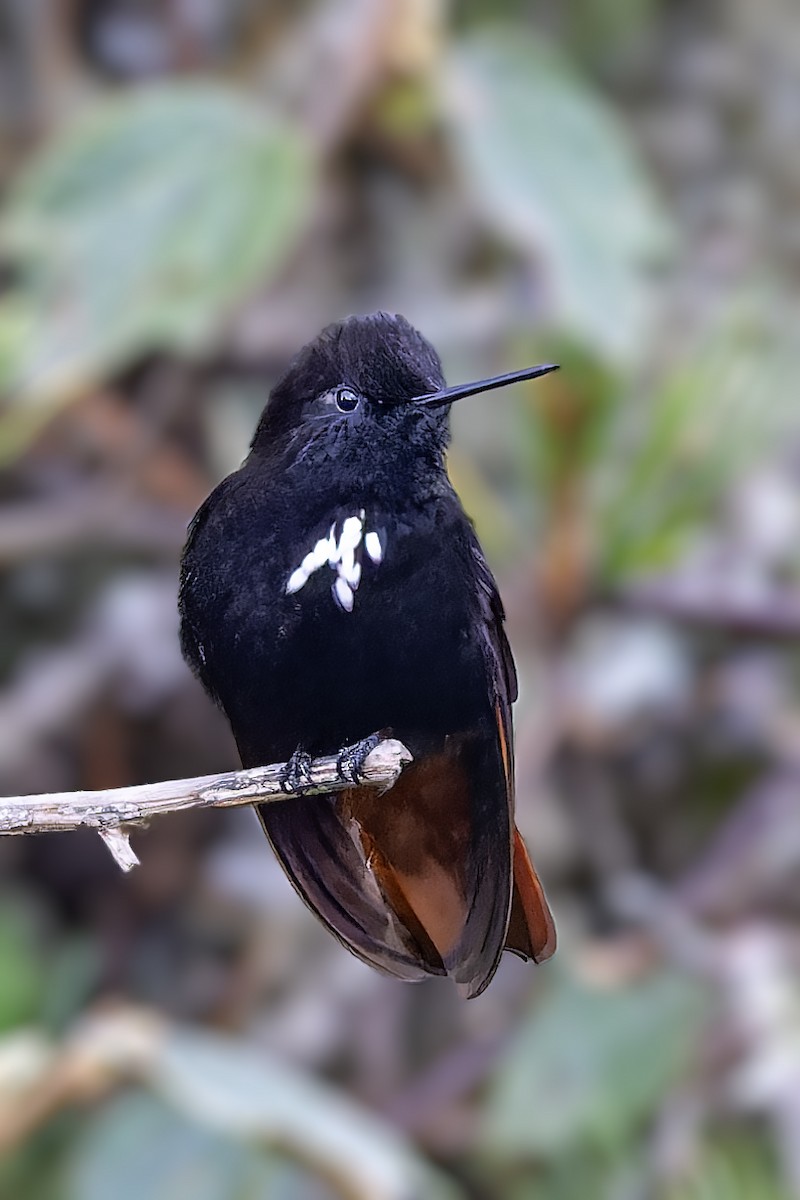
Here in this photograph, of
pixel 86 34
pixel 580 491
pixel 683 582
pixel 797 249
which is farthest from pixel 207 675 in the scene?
pixel 797 249

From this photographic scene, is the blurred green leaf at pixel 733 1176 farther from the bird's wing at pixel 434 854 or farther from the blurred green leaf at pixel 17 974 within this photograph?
the bird's wing at pixel 434 854

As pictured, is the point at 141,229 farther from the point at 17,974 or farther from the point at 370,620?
the point at 370,620

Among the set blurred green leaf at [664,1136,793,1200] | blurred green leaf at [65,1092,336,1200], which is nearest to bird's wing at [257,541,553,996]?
blurred green leaf at [65,1092,336,1200]

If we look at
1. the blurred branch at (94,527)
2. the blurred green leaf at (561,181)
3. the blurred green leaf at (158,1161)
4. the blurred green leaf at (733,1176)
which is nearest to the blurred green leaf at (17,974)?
the blurred green leaf at (158,1161)

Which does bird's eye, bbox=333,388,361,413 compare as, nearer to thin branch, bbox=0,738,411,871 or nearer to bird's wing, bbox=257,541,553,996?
bird's wing, bbox=257,541,553,996

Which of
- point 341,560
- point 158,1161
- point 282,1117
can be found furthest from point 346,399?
point 158,1161

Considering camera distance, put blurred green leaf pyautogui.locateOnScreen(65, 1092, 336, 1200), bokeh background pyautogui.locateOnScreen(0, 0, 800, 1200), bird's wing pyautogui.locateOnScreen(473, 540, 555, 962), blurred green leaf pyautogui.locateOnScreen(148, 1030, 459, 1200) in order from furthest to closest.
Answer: bokeh background pyautogui.locateOnScreen(0, 0, 800, 1200)
blurred green leaf pyautogui.locateOnScreen(65, 1092, 336, 1200)
blurred green leaf pyautogui.locateOnScreen(148, 1030, 459, 1200)
bird's wing pyautogui.locateOnScreen(473, 540, 555, 962)

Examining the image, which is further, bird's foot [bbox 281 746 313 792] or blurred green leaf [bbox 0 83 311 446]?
blurred green leaf [bbox 0 83 311 446]
